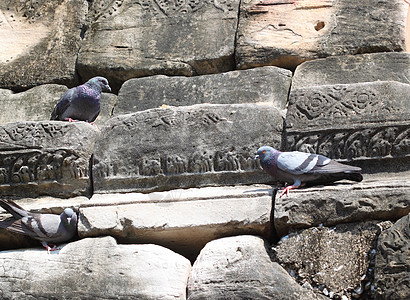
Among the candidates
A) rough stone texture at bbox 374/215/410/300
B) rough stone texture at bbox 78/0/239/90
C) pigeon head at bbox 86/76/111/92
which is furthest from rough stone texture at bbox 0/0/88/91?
rough stone texture at bbox 374/215/410/300

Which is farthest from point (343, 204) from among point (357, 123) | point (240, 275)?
point (240, 275)

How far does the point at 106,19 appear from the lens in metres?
6.88

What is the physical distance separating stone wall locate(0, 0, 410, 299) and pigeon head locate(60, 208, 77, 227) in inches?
3.3

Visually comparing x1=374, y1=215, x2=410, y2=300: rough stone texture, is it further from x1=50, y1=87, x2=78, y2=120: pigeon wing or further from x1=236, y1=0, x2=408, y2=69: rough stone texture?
x1=50, y1=87, x2=78, y2=120: pigeon wing

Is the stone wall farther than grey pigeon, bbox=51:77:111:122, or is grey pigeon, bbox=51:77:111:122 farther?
grey pigeon, bbox=51:77:111:122

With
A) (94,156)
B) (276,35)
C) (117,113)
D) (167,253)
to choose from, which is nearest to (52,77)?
(117,113)

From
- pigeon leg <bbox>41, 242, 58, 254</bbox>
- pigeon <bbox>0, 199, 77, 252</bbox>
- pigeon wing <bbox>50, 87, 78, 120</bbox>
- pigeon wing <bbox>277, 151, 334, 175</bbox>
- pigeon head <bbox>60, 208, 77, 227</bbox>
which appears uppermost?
pigeon wing <bbox>277, 151, 334, 175</bbox>

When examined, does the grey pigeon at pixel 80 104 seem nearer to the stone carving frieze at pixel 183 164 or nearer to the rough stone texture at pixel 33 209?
→ the stone carving frieze at pixel 183 164

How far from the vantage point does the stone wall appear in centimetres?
475

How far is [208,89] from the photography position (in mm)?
6098

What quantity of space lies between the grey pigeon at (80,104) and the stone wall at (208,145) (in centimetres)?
21

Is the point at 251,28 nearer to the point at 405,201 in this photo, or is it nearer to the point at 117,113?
the point at 117,113

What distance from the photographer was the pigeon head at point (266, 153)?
16.5ft

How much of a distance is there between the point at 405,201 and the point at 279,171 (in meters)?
0.79
